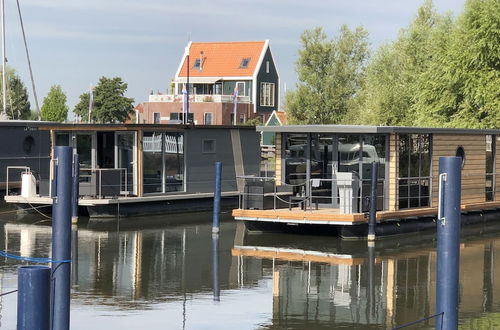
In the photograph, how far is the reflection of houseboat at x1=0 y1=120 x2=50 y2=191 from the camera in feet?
119

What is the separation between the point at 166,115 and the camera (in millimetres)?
81125

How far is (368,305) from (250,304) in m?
2.10

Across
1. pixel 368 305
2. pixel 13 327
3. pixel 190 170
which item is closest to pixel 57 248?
pixel 13 327

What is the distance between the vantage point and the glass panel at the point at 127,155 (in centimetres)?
3123

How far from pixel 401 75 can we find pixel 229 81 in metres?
29.9

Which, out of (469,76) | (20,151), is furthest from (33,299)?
(469,76)

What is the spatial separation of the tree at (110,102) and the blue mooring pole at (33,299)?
2680 inches

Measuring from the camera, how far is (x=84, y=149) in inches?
1240

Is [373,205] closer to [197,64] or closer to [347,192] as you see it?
[347,192]

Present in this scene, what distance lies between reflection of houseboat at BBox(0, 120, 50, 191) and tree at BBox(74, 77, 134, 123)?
39.2 m

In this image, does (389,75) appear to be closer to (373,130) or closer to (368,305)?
(373,130)

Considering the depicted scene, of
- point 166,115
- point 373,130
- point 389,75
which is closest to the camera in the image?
point 373,130

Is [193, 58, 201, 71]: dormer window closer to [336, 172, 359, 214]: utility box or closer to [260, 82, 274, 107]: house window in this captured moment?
[260, 82, 274, 107]: house window

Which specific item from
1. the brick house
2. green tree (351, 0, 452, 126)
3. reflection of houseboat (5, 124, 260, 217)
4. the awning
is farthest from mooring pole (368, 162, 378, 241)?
the awning
